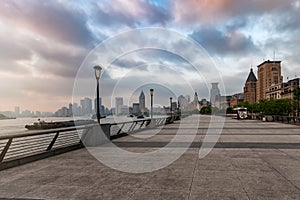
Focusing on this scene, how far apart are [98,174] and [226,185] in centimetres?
313

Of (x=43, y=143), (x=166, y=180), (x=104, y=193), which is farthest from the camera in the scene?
(x=43, y=143)

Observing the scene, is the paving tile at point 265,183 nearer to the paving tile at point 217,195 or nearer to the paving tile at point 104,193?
the paving tile at point 217,195

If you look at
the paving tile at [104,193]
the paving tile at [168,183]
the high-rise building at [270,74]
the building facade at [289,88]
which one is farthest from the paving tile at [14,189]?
the high-rise building at [270,74]

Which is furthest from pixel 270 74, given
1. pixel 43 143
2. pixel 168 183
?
pixel 168 183

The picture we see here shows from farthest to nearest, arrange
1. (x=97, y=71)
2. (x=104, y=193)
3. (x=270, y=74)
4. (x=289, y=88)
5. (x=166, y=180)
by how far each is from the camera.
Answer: (x=270, y=74) → (x=289, y=88) → (x=97, y=71) → (x=166, y=180) → (x=104, y=193)

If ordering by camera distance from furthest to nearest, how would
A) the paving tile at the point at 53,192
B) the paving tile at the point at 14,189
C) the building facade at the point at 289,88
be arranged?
1. the building facade at the point at 289,88
2. the paving tile at the point at 14,189
3. the paving tile at the point at 53,192

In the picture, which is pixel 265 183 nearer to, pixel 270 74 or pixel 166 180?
pixel 166 180

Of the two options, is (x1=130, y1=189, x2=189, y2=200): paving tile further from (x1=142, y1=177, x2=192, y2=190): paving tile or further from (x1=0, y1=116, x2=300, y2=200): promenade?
(x1=142, y1=177, x2=192, y2=190): paving tile

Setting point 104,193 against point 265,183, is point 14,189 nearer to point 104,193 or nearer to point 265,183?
point 104,193

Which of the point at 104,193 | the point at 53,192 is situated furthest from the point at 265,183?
the point at 53,192

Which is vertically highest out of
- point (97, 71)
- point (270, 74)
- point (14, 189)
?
point (270, 74)

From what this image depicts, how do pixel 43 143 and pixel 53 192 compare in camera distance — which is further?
pixel 43 143

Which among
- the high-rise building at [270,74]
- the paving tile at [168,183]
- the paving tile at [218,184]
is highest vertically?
the high-rise building at [270,74]

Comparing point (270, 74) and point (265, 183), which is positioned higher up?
point (270, 74)
